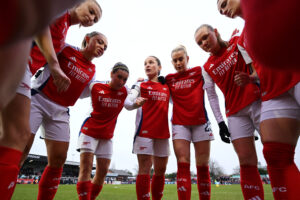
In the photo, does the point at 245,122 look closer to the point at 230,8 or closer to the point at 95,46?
the point at 230,8

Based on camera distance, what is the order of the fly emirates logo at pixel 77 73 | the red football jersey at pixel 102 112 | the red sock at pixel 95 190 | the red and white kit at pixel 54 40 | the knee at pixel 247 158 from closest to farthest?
the red and white kit at pixel 54 40 < the knee at pixel 247 158 < the fly emirates logo at pixel 77 73 < the red football jersey at pixel 102 112 < the red sock at pixel 95 190

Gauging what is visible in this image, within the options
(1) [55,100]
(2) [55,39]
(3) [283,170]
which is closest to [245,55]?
(3) [283,170]

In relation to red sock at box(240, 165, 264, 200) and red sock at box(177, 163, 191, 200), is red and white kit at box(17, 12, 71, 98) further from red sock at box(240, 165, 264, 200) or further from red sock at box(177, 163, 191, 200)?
red sock at box(240, 165, 264, 200)

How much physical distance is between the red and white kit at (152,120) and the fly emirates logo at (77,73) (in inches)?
32.2

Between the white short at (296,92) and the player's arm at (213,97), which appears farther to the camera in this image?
the player's arm at (213,97)

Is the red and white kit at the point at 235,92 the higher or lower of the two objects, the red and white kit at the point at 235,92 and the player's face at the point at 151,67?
the lower

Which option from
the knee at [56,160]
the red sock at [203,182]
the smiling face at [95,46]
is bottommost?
the red sock at [203,182]

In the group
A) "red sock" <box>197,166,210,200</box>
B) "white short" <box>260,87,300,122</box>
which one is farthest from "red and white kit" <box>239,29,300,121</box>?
"red sock" <box>197,166,210,200</box>

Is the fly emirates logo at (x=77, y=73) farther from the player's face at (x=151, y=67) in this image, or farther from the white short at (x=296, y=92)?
the white short at (x=296, y=92)

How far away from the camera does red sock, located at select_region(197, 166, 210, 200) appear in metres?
2.78

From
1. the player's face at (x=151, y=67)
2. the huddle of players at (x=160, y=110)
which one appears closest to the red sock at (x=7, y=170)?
the huddle of players at (x=160, y=110)

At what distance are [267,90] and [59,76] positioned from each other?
1.66 meters

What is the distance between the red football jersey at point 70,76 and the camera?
237cm

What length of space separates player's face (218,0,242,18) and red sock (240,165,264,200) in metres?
1.57
